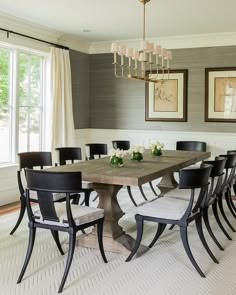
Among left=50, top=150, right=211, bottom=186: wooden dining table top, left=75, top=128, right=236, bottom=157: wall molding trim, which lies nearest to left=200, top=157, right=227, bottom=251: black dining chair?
left=50, top=150, right=211, bottom=186: wooden dining table top

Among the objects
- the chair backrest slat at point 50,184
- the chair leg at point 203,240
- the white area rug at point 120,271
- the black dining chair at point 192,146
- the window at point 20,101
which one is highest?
the window at point 20,101

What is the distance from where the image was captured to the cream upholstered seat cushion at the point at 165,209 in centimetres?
332

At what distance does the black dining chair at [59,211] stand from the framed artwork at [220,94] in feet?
12.7

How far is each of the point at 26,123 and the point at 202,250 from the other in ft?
11.6

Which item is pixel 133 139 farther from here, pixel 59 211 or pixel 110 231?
pixel 59 211

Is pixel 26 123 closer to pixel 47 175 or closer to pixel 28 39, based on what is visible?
pixel 28 39

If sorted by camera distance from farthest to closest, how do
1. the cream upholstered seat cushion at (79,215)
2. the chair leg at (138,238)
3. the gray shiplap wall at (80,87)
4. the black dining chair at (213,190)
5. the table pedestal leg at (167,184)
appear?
1. the gray shiplap wall at (80,87)
2. the table pedestal leg at (167,184)
3. the black dining chair at (213,190)
4. the chair leg at (138,238)
5. the cream upholstered seat cushion at (79,215)

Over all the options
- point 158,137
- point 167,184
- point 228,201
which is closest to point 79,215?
point 228,201

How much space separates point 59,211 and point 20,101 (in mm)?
3082

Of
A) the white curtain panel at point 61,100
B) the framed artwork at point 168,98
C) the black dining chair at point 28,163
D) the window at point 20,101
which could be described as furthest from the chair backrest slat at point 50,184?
the framed artwork at point 168,98

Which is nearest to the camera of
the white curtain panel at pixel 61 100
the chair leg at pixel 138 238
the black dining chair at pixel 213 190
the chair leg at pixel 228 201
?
the chair leg at pixel 138 238

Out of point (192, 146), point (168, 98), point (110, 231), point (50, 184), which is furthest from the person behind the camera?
point (168, 98)

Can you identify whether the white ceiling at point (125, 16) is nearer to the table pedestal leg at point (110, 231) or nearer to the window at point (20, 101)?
the window at point (20, 101)

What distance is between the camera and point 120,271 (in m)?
3.21
